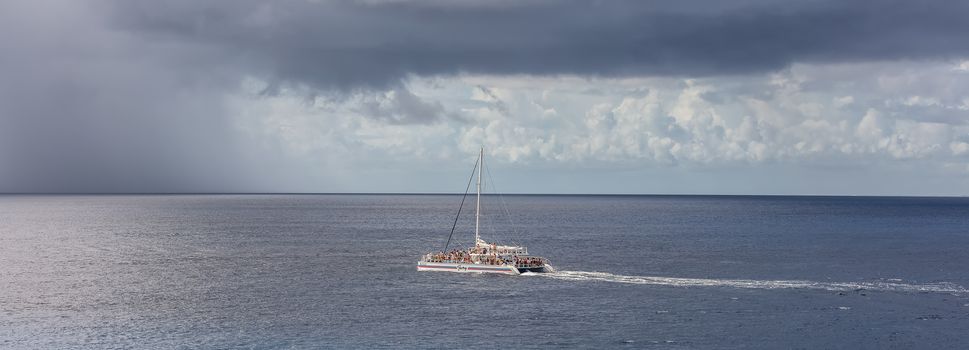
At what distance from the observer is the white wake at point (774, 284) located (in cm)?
11894

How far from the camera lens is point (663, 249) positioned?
18900 cm

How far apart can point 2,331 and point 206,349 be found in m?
23.9

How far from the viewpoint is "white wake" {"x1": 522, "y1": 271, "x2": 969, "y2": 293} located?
118938 millimetres

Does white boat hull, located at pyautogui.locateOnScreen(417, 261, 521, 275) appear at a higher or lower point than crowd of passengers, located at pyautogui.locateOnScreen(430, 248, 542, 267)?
lower

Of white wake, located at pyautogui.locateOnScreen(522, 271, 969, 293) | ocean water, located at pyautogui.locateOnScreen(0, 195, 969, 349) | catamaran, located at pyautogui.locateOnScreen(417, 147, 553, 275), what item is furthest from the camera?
catamaran, located at pyautogui.locateOnScreen(417, 147, 553, 275)

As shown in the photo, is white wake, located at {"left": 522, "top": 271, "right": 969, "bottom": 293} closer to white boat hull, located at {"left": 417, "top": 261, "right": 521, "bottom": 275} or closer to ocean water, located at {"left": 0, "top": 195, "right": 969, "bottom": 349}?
ocean water, located at {"left": 0, "top": 195, "right": 969, "bottom": 349}

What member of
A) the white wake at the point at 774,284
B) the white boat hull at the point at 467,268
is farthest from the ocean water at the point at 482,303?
the white boat hull at the point at 467,268

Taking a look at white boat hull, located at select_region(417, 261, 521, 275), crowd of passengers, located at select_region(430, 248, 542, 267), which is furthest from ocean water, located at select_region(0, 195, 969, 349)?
crowd of passengers, located at select_region(430, 248, 542, 267)

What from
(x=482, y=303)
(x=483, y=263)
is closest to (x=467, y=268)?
(x=483, y=263)

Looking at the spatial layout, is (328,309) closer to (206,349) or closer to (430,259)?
(206,349)

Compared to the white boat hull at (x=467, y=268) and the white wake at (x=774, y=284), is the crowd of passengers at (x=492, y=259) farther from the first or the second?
the white wake at (x=774, y=284)

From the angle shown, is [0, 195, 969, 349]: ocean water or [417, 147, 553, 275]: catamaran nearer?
[0, 195, 969, 349]: ocean water

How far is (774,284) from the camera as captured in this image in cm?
12225

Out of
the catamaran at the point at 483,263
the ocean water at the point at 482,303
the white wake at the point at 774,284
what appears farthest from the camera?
the catamaran at the point at 483,263
